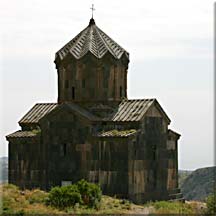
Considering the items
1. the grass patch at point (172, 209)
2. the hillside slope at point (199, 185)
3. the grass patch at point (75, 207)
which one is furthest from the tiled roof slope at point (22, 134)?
the hillside slope at point (199, 185)

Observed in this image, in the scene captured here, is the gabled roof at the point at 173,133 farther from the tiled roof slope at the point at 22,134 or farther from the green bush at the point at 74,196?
the green bush at the point at 74,196

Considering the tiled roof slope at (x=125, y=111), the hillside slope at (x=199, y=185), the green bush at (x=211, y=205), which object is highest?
the tiled roof slope at (x=125, y=111)

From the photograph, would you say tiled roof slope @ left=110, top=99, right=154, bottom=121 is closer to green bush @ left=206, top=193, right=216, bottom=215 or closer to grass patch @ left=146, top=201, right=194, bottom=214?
grass patch @ left=146, top=201, right=194, bottom=214

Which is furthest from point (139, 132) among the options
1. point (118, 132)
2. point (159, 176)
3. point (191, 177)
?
point (191, 177)

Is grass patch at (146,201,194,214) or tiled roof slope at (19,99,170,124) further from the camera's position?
tiled roof slope at (19,99,170,124)

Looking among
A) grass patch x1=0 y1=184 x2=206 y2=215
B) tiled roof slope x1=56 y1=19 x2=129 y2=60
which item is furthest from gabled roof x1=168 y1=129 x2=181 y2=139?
grass patch x1=0 y1=184 x2=206 y2=215

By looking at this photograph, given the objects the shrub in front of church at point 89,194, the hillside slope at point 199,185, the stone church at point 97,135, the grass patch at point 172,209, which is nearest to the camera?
the grass patch at point 172,209

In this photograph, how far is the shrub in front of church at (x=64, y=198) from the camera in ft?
56.3

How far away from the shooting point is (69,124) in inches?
826

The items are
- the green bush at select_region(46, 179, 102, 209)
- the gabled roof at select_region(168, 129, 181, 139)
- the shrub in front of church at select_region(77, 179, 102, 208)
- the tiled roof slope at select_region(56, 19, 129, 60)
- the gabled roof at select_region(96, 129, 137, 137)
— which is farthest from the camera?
the gabled roof at select_region(168, 129, 181, 139)

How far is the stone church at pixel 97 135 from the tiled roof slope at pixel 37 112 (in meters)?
0.05

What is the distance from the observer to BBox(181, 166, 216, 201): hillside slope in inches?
1526

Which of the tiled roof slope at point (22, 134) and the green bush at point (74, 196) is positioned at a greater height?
the tiled roof slope at point (22, 134)

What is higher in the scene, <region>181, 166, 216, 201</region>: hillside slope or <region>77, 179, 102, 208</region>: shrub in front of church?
<region>77, 179, 102, 208</region>: shrub in front of church
